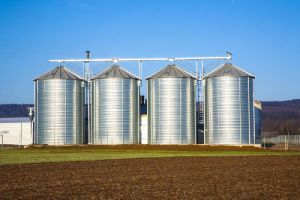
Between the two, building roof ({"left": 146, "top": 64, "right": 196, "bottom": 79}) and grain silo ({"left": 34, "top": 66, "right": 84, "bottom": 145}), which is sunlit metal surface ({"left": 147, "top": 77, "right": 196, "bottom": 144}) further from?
grain silo ({"left": 34, "top": 66, "right": 84, "bottom": 145})

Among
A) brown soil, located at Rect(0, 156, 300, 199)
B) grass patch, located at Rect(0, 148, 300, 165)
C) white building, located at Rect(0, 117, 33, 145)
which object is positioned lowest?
grass patch, located at Rect(0, 148, 300, 165)

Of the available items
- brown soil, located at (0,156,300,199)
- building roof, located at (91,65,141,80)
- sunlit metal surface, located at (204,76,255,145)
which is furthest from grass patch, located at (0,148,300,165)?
building roof, located at (91,65,141,80)

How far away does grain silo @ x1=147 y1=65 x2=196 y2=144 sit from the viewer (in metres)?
70.9

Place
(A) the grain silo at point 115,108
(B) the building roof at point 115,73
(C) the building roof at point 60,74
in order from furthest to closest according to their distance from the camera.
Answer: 1. (C) the building roof at point 60,74
2. (B) the building roof at point 115,73
3. (A) the grain silo at point 115,108

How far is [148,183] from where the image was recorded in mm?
25875

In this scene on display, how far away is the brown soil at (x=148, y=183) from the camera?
71.3 ft

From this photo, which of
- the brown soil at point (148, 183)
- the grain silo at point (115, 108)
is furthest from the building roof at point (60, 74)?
the brown soil at point (148, 183)

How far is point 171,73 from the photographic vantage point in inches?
2886

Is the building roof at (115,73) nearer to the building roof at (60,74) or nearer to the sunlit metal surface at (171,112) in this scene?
the building roof at (60,74)

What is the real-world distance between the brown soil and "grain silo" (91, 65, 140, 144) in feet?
120

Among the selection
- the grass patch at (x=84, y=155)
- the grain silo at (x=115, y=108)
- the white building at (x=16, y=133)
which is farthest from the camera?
the white building at (x=16, y=133)

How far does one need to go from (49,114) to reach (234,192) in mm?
53877

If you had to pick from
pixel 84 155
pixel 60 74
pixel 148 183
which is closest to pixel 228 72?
pixel 60 74

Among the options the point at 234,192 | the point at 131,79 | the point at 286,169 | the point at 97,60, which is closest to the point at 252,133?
the point at 131,79
